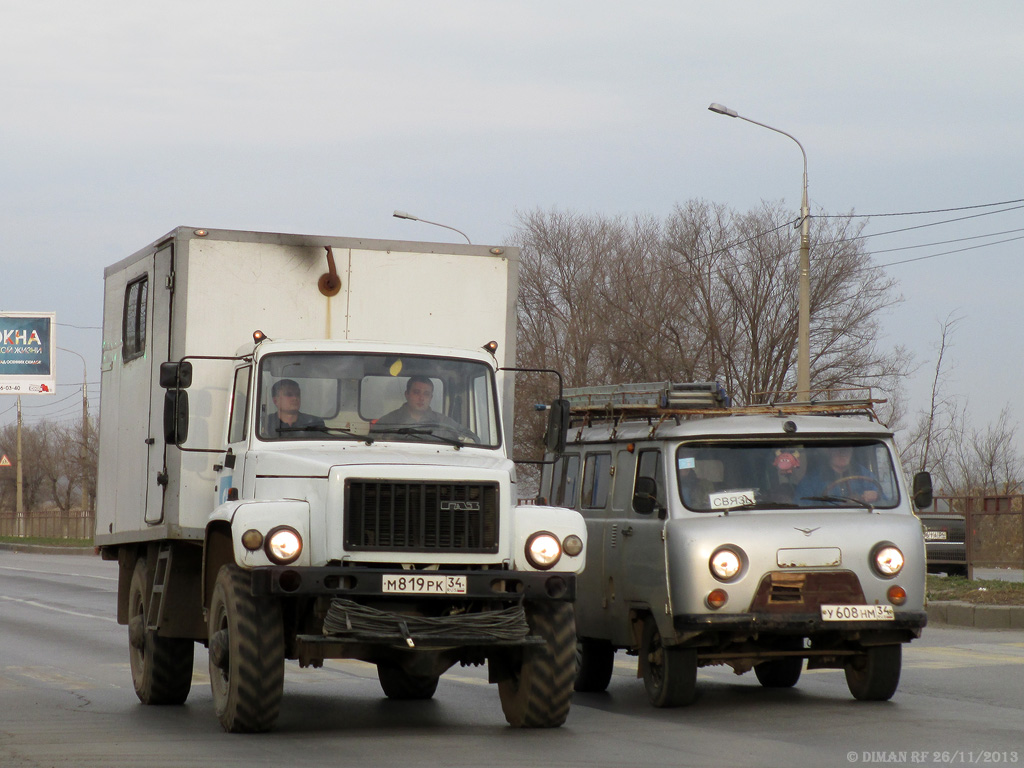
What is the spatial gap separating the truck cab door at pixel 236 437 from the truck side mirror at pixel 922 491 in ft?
16.0

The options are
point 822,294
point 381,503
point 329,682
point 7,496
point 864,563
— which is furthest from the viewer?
point 7,496

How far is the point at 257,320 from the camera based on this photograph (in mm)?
10070

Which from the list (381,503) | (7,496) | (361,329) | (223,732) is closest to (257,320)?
(361,329)

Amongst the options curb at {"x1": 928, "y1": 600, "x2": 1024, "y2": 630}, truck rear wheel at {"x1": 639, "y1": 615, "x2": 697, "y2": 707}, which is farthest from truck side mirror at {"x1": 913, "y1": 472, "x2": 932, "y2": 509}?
curb at {"x1": 928, "y1": 600, "x2": 1024, "y2": 630}

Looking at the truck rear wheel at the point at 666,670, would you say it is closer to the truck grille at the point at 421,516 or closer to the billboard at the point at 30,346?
the truck grille at the point at 421,516

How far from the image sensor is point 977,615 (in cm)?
1753

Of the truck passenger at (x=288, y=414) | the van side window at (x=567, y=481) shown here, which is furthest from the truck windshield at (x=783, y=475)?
the truck passenger at (x=288, y=414)

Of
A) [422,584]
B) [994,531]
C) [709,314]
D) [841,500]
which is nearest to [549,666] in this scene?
[422,584]

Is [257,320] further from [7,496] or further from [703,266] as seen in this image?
[7,496]

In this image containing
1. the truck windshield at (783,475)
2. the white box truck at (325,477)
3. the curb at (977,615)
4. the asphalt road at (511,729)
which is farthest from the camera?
the curb at (977,615)

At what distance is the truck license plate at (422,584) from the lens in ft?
27.4

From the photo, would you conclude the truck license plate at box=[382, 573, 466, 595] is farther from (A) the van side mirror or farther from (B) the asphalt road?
(A) the van side mirror

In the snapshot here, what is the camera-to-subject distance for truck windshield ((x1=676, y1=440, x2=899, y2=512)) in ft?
33.6

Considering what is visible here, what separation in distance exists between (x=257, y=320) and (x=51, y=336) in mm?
42593
